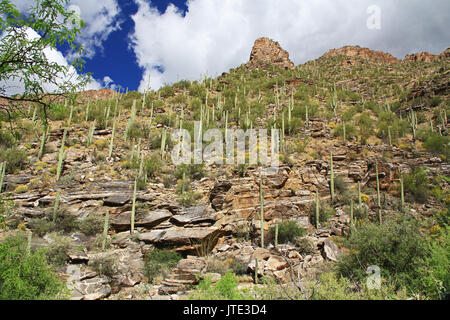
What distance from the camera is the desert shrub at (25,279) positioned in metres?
5.09

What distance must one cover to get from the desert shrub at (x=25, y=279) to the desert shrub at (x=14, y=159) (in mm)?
9796

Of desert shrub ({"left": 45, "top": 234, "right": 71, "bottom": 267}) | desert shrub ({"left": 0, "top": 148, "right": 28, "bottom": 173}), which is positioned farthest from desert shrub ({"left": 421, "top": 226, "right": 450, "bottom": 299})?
desert shrub ({"left": 0, "top": 148, "right": 28, "bottom": 173})

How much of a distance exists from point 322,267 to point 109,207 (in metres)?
9.62

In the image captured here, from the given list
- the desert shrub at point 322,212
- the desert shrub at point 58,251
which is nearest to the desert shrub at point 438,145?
the desert shrub at point 322,212

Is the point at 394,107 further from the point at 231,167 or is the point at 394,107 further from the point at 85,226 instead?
the point at 85,226

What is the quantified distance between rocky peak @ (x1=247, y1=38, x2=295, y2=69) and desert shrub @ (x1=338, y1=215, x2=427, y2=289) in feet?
112

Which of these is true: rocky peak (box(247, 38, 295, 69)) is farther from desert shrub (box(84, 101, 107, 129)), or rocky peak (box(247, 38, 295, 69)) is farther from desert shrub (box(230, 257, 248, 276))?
desert shrub (box(230, 257, 248, 276))

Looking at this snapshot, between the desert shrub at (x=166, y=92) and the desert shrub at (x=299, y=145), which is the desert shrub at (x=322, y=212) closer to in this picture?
the desert shrub at (x=299, y=145)

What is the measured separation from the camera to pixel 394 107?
23.4 meters

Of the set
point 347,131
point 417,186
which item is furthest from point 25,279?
point 347,131

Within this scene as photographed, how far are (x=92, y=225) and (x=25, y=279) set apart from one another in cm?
511

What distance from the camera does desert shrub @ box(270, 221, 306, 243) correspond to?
10446mm

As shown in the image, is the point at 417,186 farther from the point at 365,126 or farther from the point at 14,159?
the point at 14,159

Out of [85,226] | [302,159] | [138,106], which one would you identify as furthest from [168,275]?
[138,106]
